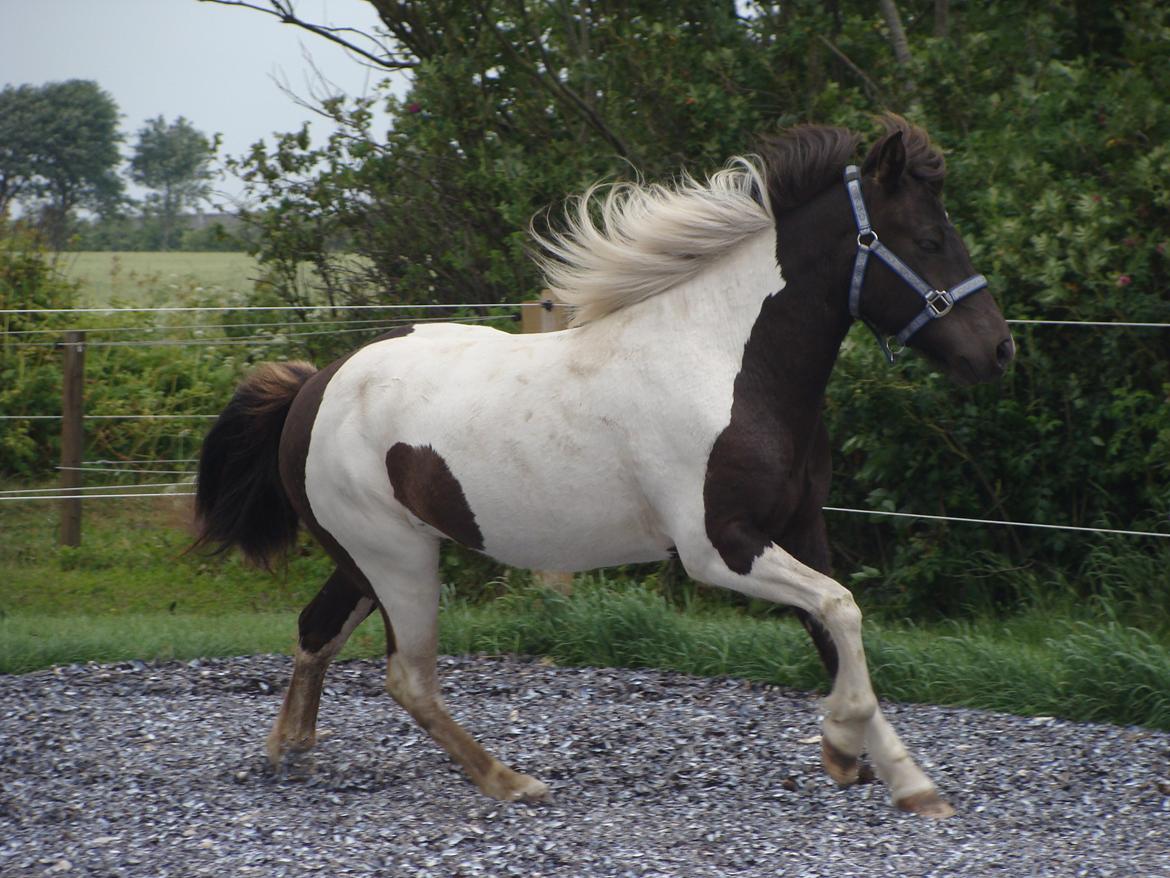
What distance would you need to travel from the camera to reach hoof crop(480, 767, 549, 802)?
433 centimetres

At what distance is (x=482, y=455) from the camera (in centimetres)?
423

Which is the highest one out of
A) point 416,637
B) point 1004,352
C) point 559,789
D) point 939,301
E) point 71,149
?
point 71,149

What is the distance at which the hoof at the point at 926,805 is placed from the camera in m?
3.90

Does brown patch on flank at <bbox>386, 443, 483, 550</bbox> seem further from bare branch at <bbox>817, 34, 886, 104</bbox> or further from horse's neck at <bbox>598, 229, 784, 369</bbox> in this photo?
bare branch at <bbox>817, 34, 886, 104</bbox>

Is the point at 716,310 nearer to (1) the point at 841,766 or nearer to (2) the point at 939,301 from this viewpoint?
(2) the point at 939,301

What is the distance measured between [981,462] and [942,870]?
334cm

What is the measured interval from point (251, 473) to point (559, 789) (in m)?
1.69

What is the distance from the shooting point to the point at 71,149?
56219 mm

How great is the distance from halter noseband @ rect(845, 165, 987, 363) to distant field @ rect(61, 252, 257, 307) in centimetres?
560

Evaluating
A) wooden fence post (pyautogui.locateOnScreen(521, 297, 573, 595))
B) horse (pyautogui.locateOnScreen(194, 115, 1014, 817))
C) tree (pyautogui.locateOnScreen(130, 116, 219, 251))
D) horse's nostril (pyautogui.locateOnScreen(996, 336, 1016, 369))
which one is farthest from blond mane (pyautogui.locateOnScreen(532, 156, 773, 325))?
tree (pyautogui.locateOnScreen(130, 116, 219, 251))

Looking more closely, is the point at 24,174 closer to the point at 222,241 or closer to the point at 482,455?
the point at 222,241

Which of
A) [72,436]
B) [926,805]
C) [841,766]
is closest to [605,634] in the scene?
[841,766]

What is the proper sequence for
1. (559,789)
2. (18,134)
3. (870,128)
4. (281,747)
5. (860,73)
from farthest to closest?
(18,134)
(860,73)
(870,128)
(281,747)
(559,789)

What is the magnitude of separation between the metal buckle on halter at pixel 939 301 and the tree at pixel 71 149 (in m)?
53.5
